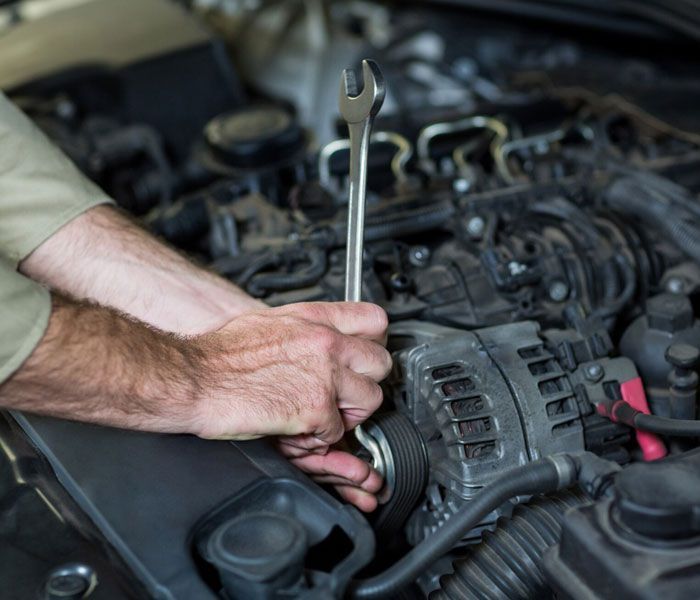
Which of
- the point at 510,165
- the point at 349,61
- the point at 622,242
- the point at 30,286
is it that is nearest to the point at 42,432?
the point at 30,286

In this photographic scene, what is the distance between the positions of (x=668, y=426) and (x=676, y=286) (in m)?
0.32

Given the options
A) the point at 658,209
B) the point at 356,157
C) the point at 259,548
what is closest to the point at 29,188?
the point at 356,157

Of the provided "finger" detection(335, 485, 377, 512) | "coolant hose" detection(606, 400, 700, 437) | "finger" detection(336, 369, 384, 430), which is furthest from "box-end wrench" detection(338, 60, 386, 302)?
"coolant hose" detection(606, 400, 700, 437)

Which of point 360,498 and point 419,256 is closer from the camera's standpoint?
point 360,498

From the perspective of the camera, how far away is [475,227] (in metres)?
1.43

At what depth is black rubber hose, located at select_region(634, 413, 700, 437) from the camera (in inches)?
41.3

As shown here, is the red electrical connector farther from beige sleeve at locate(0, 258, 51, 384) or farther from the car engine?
beige sleeve at locate(0, 258, 51, 384)

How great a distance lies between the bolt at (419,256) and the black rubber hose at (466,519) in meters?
0.47

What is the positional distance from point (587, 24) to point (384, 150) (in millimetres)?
542

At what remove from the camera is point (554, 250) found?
4.52 feet

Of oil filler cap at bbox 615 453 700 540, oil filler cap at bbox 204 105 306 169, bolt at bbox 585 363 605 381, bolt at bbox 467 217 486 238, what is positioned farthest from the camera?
oil filler cap at bbox 204 105 306 169

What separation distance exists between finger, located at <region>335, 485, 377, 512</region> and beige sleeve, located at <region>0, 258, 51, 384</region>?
15.3 inches

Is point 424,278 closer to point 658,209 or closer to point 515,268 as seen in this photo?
point 515,268

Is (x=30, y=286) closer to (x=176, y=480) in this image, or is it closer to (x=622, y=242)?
(x=176, y=480)
